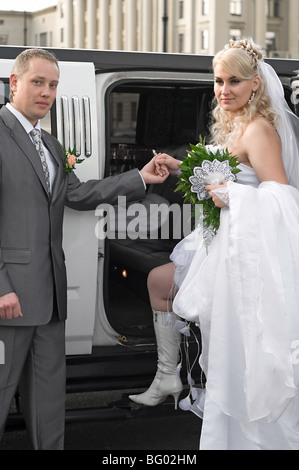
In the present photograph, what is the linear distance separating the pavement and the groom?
1.30 ft

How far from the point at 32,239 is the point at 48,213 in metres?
0.14

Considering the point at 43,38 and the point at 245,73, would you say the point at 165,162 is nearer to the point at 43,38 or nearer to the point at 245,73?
the point at 245,73

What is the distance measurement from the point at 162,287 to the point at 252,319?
0.87m

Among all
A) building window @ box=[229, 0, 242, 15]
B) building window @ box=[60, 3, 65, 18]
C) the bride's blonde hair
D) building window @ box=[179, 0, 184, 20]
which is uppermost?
building window @ box=[60, 3, 65, 18]

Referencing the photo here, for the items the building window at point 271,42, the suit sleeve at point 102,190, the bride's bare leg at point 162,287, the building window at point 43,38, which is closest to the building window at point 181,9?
the building window at point 271,42

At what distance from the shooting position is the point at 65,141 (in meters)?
3.94

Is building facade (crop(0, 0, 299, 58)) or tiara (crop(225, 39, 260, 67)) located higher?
building facade (crop(0, 0, 299, 58))

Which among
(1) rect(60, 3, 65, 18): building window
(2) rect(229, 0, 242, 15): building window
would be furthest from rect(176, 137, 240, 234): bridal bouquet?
(1) rect(60, 3, 65, 18): building window

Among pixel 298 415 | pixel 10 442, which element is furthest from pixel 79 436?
pixel 298 415

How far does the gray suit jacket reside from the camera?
3391 mm

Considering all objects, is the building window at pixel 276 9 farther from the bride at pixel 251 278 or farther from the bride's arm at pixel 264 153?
the bride's arm at pixel 264 153

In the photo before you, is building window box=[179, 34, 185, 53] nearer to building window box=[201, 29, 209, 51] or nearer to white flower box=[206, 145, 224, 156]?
building window box=[201, 29, 209, 51]

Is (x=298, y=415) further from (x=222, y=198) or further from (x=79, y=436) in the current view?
(x=79, y=436)

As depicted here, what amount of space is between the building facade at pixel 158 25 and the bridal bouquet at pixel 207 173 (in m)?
40.4
